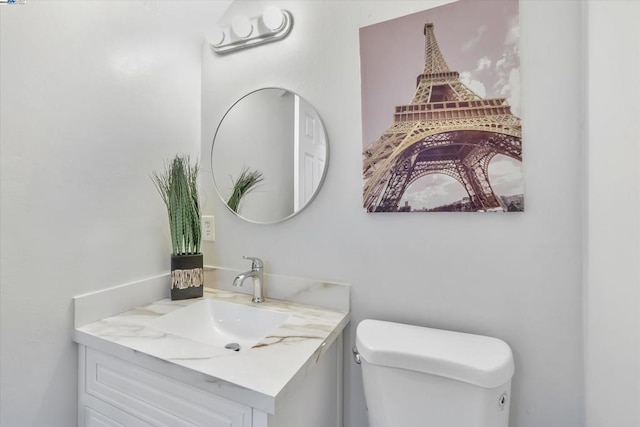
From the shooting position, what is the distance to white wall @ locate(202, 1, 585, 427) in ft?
2.62

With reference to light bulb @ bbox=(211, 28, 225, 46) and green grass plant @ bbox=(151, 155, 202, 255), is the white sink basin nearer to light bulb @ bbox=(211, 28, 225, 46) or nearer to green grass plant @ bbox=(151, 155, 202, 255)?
green grass plant @ bbox=(151, 155, 202, 255)

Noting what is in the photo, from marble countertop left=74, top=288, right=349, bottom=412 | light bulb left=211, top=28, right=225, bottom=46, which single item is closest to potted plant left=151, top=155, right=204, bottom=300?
marble countertop left=74, top=288, right=349, bottom=412

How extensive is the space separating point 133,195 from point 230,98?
0.59m

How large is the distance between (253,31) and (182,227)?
0.88 m

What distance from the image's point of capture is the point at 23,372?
791 millimetres

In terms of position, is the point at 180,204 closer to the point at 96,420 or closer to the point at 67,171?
the point at 67,171

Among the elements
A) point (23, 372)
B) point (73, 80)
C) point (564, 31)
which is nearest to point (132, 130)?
point (73, 80)

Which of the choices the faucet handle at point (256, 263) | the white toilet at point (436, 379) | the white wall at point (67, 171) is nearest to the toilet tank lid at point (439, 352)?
the white toilet at point (436, 379)

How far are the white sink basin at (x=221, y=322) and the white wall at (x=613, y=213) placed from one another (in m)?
0.88

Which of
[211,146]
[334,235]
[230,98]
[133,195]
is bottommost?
[334,235]

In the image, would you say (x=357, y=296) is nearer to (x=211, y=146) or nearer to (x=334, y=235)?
(x=334, y=235)

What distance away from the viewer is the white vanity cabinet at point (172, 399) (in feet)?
2.16

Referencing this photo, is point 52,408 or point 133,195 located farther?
point 133,195

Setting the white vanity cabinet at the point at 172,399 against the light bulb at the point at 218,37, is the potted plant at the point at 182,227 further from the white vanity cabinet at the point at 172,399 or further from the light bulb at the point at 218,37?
the light bulb at the point at 218,37
